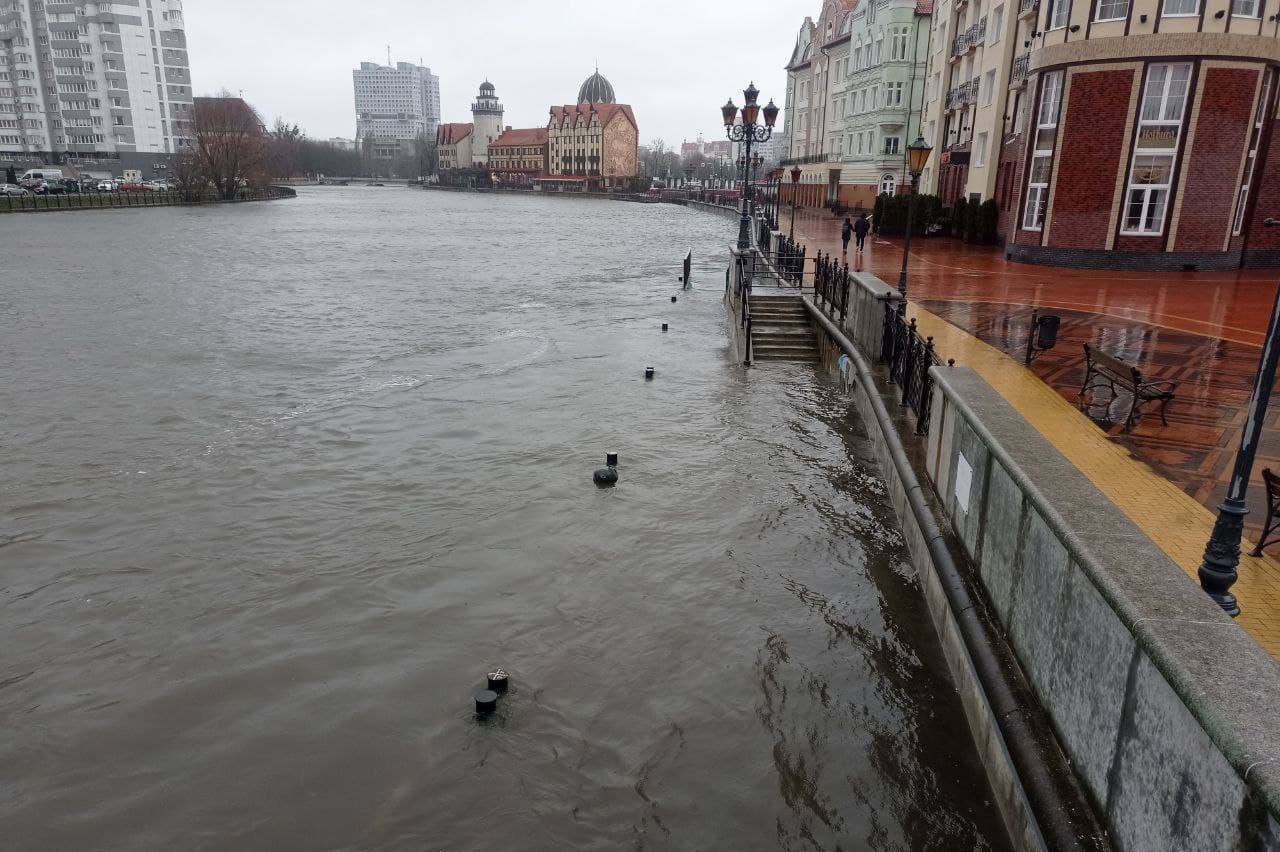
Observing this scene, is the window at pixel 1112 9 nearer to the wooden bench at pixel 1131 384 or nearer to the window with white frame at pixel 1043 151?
the window with white frame at pixel 1043 151

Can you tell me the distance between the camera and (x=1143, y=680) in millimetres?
3984

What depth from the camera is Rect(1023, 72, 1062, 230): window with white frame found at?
965 inches

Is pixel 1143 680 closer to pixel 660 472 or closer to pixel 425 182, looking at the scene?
pixel 660 472

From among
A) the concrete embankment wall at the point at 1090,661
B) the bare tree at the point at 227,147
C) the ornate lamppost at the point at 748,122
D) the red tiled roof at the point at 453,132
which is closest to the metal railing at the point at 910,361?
the concrete embankment wall at the point at 1090,661

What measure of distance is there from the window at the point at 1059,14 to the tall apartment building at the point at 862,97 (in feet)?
85.7

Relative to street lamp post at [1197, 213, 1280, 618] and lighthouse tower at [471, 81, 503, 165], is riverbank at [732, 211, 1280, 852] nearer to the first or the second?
street lamp post at [1197, 213, 1280, 618]

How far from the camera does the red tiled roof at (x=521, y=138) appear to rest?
544 ft

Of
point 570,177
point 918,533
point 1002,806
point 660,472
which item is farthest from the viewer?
point 570,177

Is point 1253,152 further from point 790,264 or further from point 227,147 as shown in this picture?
point 227,147

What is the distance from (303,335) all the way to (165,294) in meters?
9.34

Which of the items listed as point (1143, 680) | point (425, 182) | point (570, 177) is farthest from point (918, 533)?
point (425, 182)

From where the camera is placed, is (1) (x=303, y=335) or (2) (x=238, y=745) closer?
(2) (x=238, y=745)

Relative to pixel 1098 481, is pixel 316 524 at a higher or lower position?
lower

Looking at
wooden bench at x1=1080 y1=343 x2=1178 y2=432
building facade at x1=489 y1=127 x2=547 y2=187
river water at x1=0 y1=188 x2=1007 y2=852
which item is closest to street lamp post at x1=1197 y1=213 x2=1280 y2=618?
river water at x1=0 y1=188 x2=1007 y2=852
